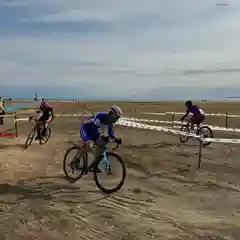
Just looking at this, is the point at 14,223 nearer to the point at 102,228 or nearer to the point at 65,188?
the point at 102,228

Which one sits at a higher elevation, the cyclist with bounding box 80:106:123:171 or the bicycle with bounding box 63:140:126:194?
the cyclist with bounding box 80:106:123:171

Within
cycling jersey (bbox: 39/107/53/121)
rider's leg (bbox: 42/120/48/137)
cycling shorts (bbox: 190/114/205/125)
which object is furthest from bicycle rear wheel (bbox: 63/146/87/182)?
cycling shorts (bbox: 190/114/205/125)

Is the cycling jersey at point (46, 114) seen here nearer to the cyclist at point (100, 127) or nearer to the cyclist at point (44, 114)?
the cyclist at point (44, 114)

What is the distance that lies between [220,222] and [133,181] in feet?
11.4

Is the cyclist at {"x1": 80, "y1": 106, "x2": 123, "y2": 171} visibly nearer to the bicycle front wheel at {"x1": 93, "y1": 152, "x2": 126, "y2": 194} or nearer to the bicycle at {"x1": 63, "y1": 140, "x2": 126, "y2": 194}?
the bicycle at {"x1": 63, "y1": 140, "x2": 126, "y2": 194}

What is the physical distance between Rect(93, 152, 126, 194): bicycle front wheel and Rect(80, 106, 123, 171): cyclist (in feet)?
0.92

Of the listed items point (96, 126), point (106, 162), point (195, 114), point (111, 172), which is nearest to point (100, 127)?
point (96, 126)

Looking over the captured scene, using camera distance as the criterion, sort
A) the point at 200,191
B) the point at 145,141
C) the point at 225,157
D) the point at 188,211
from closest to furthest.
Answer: the point at 188,211, the point at 200,191, the point at 225,157, the point at 145,141

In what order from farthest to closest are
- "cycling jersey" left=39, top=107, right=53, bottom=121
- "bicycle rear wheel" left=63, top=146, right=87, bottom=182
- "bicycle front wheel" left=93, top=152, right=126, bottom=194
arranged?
"cycling jersey" left=39, top=107, right=53, bottom=121 → "bicycle rear wheel" left=63, top=146, right=87, bottom=182 → "bicycle front wheel" left=93, top=152, right=126, bottom=194

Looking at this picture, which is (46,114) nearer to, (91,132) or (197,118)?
(197,118)

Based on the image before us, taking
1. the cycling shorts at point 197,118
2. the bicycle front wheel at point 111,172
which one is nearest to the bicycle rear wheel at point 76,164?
the bicycle front wheel at point 111,172

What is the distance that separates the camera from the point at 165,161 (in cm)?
1370

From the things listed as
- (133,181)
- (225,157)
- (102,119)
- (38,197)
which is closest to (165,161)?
(225,157)

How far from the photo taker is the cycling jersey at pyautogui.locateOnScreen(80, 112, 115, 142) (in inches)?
382
